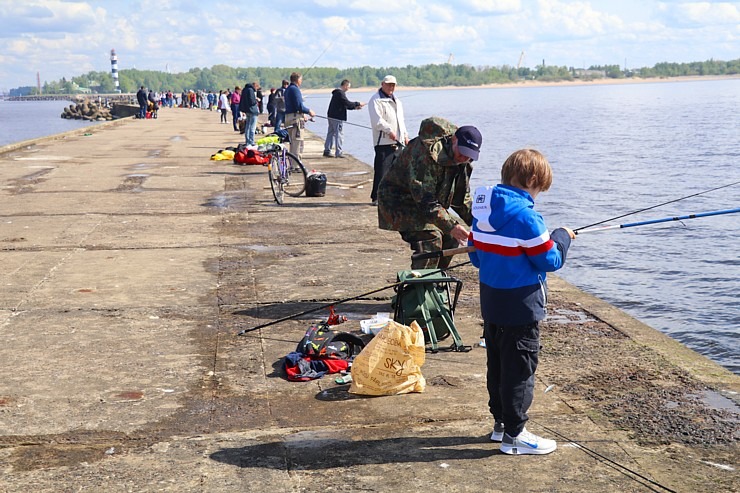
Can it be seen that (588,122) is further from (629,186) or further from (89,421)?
(89,421)

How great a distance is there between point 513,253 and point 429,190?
91.4 inches

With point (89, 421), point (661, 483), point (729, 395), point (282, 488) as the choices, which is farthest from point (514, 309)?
point (89, 421)

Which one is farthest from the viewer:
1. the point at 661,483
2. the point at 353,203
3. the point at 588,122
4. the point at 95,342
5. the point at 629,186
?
the point at 588,122

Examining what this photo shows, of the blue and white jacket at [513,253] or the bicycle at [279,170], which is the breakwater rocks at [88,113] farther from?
the blue and white jacket at [513,253]

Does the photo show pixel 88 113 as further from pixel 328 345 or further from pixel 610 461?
pixel 610 461

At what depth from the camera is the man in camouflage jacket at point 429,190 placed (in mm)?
6703

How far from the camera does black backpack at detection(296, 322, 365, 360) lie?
242 inches

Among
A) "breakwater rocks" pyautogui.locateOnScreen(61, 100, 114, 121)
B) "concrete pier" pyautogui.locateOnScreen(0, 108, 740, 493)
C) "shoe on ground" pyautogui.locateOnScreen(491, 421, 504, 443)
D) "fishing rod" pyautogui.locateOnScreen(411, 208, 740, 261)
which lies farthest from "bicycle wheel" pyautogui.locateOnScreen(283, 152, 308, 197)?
"breakwater rocks" pyautogui.locateOnScreen(61, 100, 114, 121)

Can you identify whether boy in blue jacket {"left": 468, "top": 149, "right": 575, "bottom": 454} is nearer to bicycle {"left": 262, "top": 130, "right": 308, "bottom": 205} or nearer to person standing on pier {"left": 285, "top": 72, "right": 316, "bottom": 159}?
bicycle {"left": 262, "top": 130, "right": 308, "bottom": 205}

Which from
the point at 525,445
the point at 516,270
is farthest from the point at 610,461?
the point at 516,270

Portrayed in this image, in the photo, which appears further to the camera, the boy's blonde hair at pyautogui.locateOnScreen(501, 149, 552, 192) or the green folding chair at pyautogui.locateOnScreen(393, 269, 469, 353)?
the green folding chair at pyautogui.locateOnScreen(393, 269, 469, 353)

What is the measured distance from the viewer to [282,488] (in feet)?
14.2

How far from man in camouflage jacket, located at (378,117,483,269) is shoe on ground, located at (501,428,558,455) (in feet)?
7.00

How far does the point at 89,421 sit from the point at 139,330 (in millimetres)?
1854
